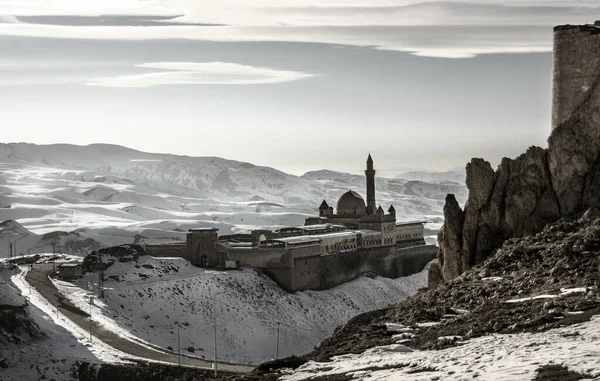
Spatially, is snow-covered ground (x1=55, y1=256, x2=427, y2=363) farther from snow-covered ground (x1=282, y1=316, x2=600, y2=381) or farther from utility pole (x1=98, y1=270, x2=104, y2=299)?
snow-covered ground (x1=282, y1=316, x2=600, y2=381)

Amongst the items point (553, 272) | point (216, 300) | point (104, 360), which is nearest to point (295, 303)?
point (216, 300)

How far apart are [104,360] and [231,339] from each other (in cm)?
1990

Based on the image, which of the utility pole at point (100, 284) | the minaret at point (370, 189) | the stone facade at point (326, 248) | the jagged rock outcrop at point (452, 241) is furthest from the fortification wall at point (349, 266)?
the jagged rock outcrop at point (452, 241)

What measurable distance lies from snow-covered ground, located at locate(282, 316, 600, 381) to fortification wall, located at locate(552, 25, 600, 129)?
14.8 m

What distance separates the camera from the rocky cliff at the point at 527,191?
38500 mm

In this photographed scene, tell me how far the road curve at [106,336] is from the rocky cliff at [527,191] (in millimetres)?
14856

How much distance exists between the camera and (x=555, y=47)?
39625 mm

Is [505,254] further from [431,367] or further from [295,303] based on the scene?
[295,303]

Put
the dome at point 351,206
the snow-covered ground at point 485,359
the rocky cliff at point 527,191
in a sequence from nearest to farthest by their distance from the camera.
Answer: the snow-covered ground at point 485,359, the rocky cliff at point 527,191, the dome at point 351,206

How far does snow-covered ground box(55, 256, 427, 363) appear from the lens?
72.0m

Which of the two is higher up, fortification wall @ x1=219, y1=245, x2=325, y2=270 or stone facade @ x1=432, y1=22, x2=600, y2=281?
stone facade @ x1=432, y1=22, x2=600, y2=281

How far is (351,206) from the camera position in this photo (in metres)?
117

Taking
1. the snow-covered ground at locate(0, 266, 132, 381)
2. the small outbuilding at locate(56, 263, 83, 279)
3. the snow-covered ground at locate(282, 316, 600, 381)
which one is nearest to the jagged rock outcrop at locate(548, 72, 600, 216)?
the snow-covered ground at locate(282, 316, 600, 381)

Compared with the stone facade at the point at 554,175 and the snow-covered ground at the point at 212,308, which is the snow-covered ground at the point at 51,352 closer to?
the snow-covered ground at the point at 212,308
